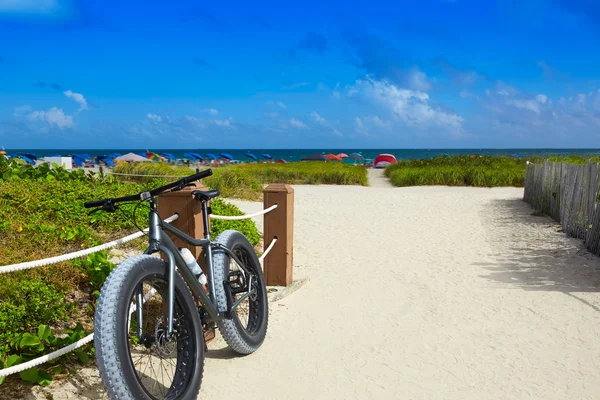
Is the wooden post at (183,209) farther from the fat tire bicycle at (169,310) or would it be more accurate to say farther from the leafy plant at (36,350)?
the leafy plant at (36,350)

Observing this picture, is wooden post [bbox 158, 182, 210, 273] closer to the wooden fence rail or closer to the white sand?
the white sand

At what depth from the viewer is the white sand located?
3904 millimetres

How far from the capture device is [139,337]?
9.86 feet

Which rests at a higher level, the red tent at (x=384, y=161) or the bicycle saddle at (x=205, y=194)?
the bicycle saddle at (x=205, y=194)

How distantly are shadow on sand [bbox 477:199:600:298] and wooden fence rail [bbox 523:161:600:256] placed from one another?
21 centimetres

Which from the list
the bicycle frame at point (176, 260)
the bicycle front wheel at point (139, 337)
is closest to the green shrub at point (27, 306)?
the bicycle front wheel at point (139, 337)

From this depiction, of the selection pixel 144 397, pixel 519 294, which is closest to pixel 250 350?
pixel 144 397

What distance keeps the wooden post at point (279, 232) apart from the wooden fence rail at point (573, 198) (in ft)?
15.7

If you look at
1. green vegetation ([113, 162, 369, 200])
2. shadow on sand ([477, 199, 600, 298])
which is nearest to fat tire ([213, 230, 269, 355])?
shadow on sand ([477, 199, 600, 298])

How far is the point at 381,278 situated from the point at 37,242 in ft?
13.0

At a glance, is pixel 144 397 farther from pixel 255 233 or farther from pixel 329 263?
pixel 255 233

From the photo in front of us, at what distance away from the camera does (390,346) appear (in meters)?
4.64

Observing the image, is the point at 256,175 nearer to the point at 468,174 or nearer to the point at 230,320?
the point at 468,174

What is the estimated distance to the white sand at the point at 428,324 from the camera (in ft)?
12.8
